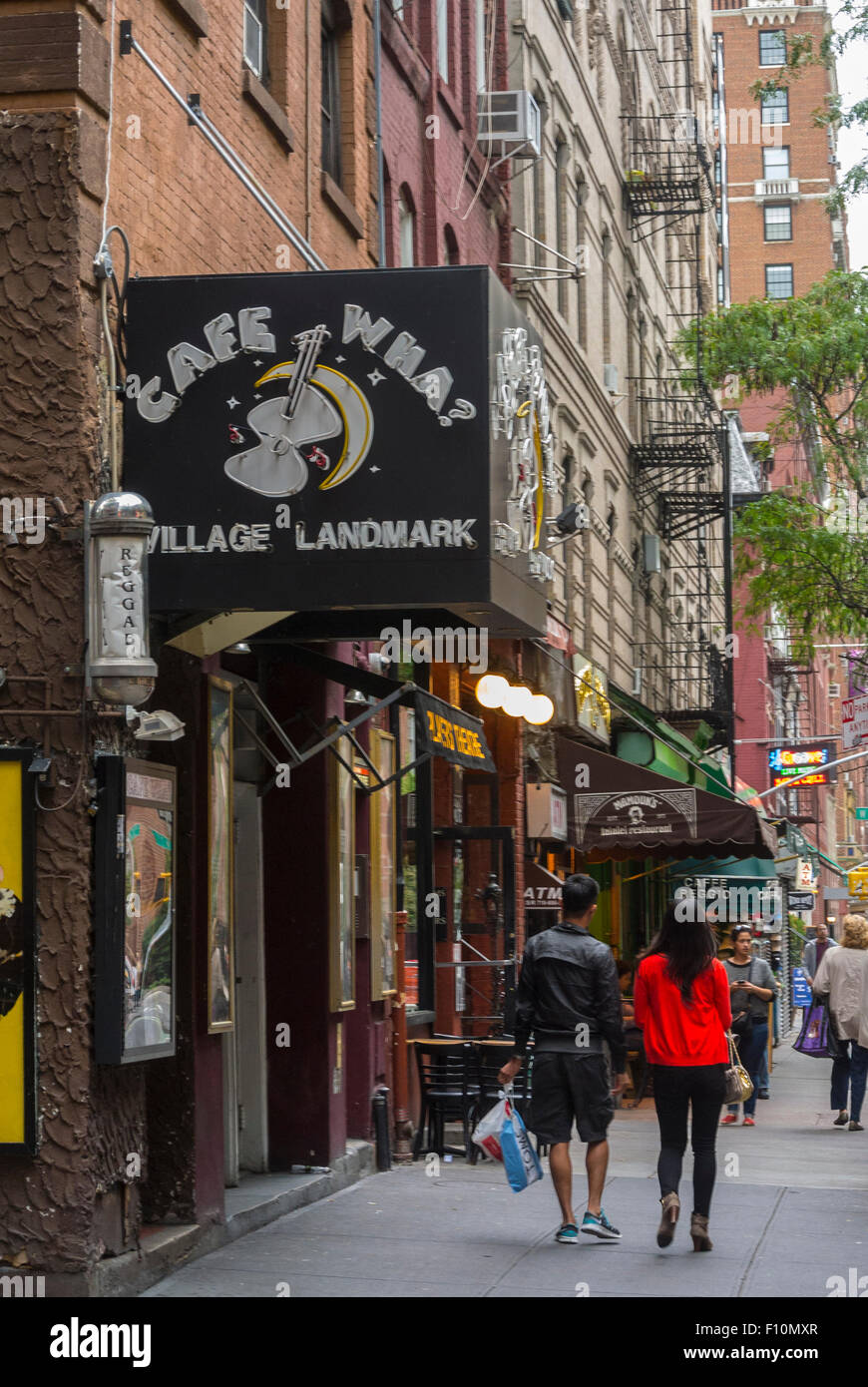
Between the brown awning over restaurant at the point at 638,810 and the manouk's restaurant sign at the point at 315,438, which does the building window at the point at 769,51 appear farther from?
the manouk's restaurant sign at the point at 315,438

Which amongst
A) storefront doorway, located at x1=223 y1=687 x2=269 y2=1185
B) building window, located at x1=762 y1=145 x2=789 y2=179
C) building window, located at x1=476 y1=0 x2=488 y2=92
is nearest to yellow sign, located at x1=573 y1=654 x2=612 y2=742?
building window, located at x1=476 y1=0 x2=488 y2=92

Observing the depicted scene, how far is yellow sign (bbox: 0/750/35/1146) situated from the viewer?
314 inches

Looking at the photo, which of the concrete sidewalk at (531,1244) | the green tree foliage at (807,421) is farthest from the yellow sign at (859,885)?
the concrete sidewalk at (531,1244)

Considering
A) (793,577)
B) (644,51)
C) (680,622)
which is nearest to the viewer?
(793,577)

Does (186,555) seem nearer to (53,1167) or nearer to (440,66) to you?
(53,1167)

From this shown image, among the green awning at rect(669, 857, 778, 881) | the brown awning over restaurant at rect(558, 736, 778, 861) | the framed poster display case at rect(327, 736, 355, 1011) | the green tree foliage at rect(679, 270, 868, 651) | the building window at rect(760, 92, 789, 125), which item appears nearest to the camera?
the framed poster display case at rect(327, 736, 355, 1011)

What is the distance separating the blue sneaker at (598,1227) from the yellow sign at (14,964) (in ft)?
10.8

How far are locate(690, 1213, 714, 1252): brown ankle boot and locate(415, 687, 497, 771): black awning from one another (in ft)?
10.4

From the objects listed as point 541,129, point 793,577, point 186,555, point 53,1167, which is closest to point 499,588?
point 186,555

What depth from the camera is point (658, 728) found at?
2731cm

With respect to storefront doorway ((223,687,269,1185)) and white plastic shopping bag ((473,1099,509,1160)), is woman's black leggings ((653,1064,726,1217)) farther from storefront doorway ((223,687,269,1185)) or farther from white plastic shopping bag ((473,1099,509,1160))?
Answer: storefront doorway ((223,687,269,1185))

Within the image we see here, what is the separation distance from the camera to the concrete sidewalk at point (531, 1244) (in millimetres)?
8758

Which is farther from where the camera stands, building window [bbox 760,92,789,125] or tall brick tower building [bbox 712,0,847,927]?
building window [bbox 760,92,789,125]

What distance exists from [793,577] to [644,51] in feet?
33.6
